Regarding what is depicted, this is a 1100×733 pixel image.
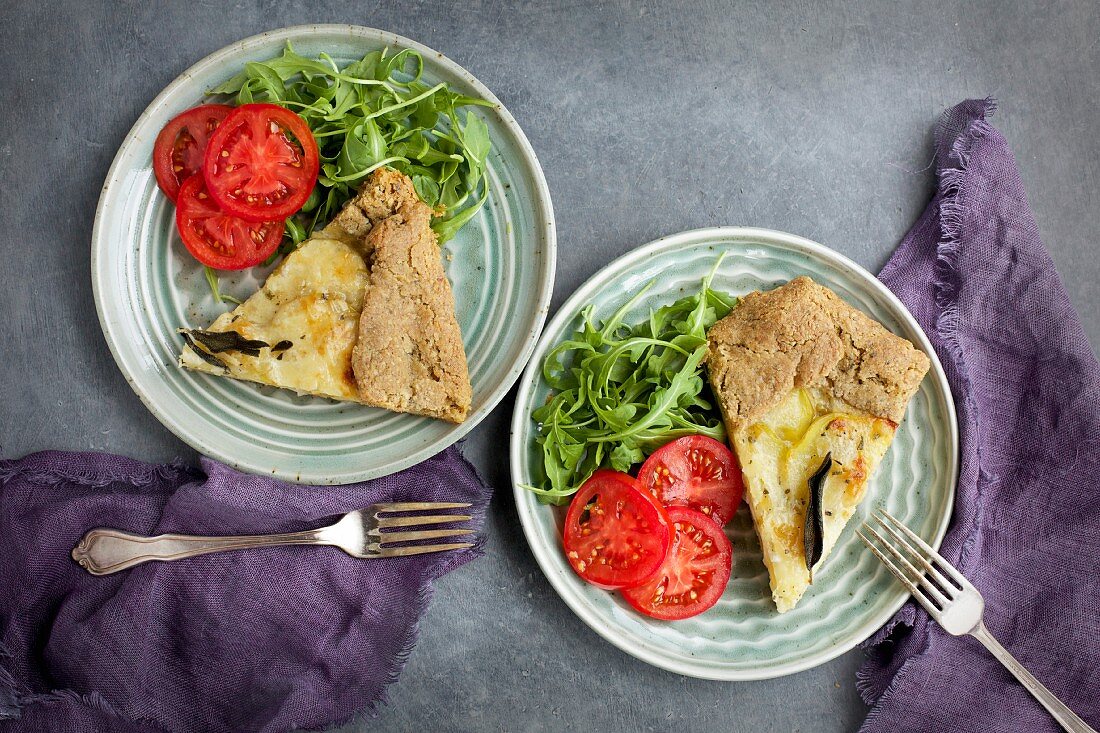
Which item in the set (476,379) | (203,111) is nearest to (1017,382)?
(476,379)

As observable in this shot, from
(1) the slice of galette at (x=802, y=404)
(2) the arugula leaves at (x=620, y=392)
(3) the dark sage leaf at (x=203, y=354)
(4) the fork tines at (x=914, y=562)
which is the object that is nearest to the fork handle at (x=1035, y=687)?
(4) the fork tines at (x=914, y=562)

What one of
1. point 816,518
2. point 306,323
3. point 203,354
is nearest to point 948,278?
point 816,518

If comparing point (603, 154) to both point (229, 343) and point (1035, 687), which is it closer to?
point (229, 343)

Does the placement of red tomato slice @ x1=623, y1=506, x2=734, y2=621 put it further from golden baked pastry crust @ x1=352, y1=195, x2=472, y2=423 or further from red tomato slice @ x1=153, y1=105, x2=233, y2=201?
red tomato slice @ x1=153, y1=105, x2=233, y2=201

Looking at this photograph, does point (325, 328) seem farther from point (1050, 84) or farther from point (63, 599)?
point (1050, 84)

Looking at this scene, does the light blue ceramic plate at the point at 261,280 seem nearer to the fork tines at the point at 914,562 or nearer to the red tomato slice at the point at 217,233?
the red tomato slice at the point at 217,233
